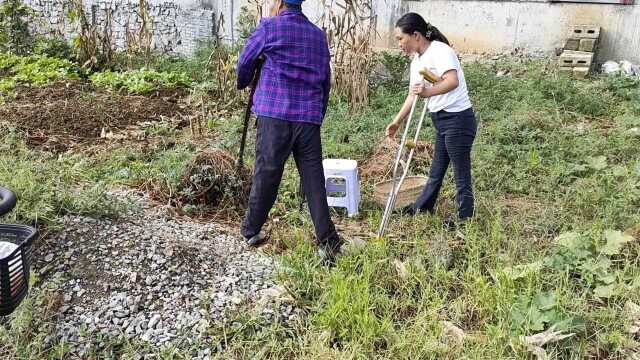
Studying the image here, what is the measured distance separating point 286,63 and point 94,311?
1902mm

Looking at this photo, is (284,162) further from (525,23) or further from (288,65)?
(525,23)

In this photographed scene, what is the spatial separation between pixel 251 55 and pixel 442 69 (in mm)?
1327

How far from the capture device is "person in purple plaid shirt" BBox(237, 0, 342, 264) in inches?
147

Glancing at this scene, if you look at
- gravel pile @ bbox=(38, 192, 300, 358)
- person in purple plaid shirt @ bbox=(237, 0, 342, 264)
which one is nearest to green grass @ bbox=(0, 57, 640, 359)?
gravel pile @ bbox=(38, 192, 300, 358)

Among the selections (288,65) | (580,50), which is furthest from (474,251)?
(580,50)

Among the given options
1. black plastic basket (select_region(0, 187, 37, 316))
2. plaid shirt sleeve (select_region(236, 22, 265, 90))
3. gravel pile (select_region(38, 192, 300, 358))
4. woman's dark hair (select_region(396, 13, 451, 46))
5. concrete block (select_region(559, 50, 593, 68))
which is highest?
woman's dark hair (select_region(396, 13, 451, 46))

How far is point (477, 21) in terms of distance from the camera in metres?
9.96

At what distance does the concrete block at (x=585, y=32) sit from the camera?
29.3 ft

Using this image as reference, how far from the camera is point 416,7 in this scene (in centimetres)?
1042

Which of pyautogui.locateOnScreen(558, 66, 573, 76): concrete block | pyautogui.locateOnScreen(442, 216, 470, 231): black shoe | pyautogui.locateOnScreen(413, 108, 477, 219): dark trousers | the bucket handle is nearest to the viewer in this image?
the bucket handle

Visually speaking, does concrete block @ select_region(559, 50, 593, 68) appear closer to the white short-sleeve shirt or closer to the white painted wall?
the white painted wall

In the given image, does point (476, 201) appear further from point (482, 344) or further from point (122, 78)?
point (122, 78)

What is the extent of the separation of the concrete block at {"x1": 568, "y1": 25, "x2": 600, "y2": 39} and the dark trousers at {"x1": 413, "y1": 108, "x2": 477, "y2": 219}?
5.72 metres

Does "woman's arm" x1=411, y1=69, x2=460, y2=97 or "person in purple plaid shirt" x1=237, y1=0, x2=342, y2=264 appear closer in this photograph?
"person in purple plaid shirt" x1=237, y1=0, x2=342, y2=264
